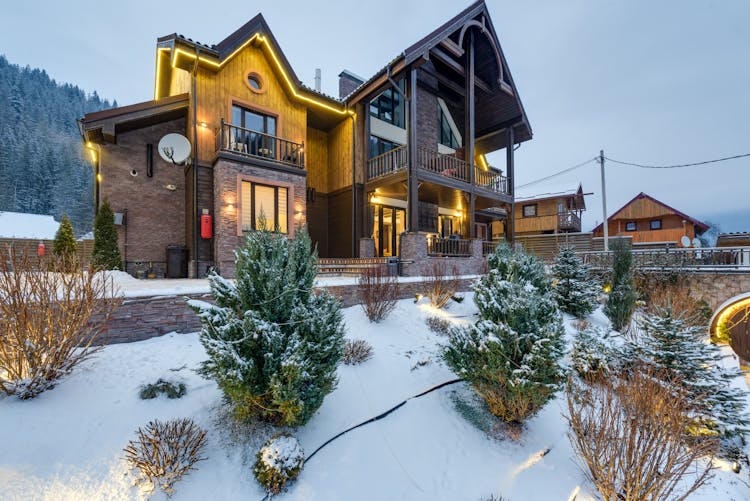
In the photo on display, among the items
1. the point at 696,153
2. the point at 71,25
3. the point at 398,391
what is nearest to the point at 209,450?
the point at 398,391

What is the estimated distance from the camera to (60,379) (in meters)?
3.37

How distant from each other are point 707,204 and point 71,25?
293 meters

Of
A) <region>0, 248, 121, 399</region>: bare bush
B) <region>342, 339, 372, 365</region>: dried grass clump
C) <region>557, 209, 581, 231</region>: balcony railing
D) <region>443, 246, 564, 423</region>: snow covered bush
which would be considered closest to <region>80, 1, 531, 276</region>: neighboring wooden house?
<region>0, 248, 121, 399</region>: bare bush

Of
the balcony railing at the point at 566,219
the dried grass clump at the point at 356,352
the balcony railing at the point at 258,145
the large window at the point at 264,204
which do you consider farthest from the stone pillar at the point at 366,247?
the balcony railing at the point at 566,219

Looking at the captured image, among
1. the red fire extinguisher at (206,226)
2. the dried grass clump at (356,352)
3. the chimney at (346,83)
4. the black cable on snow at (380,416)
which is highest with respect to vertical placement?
the chimney at (346,83)

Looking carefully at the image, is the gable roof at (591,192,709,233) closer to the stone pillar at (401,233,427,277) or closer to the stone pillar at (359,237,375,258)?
the stone pillar at (401,233,427,277)

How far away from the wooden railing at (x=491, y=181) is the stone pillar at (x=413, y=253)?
16.5 feet

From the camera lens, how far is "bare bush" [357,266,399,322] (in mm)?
6208

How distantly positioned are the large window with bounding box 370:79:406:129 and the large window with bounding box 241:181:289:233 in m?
5.91

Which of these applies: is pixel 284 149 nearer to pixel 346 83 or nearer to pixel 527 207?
pixel 346 83

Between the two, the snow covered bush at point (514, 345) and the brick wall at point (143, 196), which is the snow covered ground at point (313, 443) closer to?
the snow covered bush at point (514, 345)

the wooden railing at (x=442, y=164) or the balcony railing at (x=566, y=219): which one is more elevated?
the wooden railing at (x=442, y=164)

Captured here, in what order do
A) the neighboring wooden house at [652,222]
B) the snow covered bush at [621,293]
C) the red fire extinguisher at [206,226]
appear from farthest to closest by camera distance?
1. the neighboring wooden house at [652,222]
2. the red fire extinguisher at [206,226]
3. the snow covered bush at [621,293]

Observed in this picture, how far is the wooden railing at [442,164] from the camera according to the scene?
11244 millimetres
